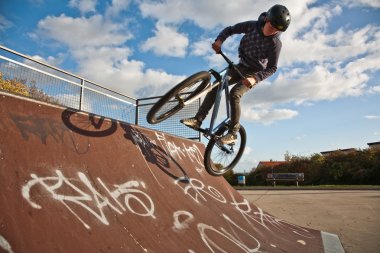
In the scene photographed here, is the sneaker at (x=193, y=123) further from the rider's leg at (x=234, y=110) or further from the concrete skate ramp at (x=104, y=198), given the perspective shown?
the concrete skate ramp at (x=104, y=198)

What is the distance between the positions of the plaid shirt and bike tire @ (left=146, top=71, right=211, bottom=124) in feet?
2.54

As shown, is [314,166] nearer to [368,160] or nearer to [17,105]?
[368,160]

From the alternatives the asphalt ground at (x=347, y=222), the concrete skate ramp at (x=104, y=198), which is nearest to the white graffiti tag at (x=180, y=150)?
the concrete skate ramp at (x=104, y=198)

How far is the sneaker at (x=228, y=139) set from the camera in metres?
4.85

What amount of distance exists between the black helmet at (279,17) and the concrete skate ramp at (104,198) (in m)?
2.72

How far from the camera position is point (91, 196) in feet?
10.6

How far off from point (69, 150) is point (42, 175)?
0.70m

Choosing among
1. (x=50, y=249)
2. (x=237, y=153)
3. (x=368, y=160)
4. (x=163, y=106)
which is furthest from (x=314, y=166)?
(x=50, y=249)

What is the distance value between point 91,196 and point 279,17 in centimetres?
331

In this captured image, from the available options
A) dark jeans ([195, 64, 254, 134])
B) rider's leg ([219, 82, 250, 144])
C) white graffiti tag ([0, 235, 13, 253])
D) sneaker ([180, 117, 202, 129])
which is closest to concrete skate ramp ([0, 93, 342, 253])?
white graffiti tag ([0, 235, 13, 253])

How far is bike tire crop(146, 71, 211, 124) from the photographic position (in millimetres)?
4152

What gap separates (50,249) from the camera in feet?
7.58

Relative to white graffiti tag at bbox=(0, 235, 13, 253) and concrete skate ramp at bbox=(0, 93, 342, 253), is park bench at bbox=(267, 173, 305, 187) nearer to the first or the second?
concrete skate ramp at bbox=(0, 93, 342, 253)

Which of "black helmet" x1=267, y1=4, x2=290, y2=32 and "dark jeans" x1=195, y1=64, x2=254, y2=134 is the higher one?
"black helmet" x1=267, y1=4, x2=290, y2=32
